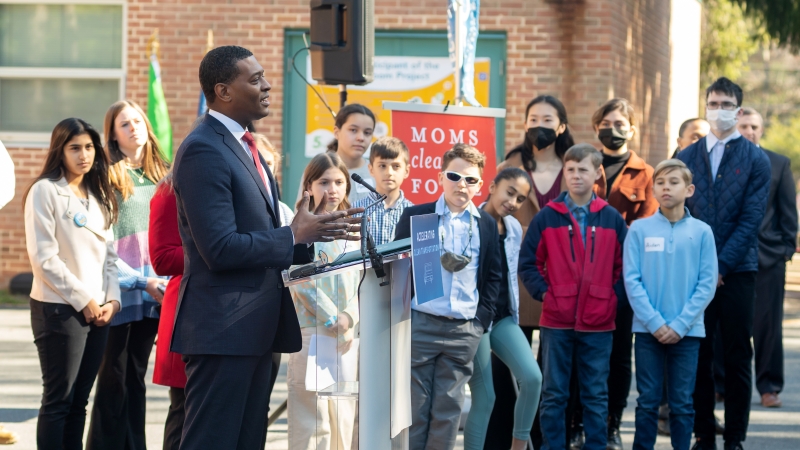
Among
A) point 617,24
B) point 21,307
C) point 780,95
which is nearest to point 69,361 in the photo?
point 21,307

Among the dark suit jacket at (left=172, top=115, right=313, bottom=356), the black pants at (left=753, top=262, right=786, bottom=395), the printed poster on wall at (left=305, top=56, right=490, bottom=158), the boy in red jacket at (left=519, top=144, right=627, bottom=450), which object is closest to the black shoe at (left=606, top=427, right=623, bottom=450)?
the boy in red jacket at (left=519, top=144, right=627, bottom=450)

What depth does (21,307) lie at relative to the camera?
12.5 meters

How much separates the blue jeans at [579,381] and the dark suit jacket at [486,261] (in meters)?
0.68

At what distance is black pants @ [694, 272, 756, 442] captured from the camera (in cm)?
608

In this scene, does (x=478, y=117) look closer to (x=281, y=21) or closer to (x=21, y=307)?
(x=281, y=21)

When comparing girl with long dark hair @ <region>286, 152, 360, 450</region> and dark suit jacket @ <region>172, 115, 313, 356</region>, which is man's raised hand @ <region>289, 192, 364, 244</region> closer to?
dark suit jacket @ <region>172, 115, 313, 356</region>

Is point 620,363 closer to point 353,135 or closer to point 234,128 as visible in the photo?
point 353,135

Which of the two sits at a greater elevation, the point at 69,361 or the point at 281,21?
the point at 281,21

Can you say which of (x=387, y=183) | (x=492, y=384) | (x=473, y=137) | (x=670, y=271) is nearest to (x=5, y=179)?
(x=387, y=183)

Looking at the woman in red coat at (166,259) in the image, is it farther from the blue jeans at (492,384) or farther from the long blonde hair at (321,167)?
the blue jeans at (492,384)

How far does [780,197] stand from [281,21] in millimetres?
7011

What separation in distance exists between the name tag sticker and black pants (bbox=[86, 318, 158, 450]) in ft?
9.44

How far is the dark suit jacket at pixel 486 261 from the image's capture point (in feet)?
17.4

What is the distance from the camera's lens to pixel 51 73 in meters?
13.3
